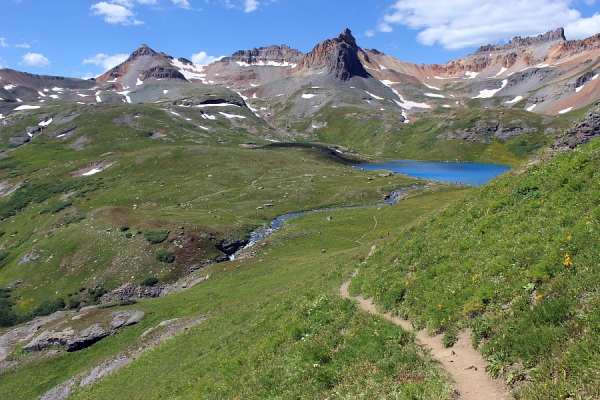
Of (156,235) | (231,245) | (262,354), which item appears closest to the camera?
(262,354)

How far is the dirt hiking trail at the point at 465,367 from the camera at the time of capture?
1032 centimetres

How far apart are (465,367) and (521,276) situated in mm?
4285

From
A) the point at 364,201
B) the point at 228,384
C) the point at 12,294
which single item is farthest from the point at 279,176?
the point at 228,384

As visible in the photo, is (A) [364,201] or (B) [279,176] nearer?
(A) [364,201]

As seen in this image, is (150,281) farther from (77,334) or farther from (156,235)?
(77,334)

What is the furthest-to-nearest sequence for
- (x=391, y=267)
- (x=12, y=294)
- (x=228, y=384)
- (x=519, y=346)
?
(x=12, y=294)
(x=391, y=267)
(x=228, y=384)
(x=519, y=346)

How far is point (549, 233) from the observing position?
49.1 feet

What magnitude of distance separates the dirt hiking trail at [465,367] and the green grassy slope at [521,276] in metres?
0.39

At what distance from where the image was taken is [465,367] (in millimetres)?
11750

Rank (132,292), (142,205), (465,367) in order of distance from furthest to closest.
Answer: (142,205) < (132,292) < (465,367)

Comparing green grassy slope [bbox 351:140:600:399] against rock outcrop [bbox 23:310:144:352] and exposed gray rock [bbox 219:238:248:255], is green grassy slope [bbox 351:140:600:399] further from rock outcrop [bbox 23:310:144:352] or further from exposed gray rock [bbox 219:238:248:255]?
exposed gray rock [bbox 219:238:248:255]

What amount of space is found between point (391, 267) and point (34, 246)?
86.4 meters

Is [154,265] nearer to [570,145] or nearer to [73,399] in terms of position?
[73,399]

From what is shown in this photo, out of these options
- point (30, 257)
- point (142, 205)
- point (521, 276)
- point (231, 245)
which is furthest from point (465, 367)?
point (142, 205)
